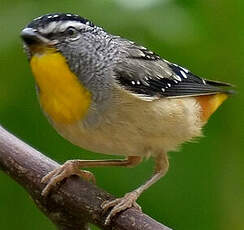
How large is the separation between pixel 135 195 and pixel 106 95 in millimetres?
345

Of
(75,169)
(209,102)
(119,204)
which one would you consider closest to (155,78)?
(209,102)

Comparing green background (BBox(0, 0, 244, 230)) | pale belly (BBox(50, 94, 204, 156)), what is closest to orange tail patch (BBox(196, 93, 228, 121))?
green background (BBox(0, 0, 244, 230))

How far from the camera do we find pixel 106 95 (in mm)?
3258

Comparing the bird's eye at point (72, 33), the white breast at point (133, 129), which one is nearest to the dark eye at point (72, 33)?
the bird's eye at point (72, 33)

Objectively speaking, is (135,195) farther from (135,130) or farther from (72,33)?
(72,33)

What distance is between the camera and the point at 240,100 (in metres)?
3.59

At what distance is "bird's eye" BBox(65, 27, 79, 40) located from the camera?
3180 millimetres

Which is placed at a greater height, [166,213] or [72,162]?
[72,162]

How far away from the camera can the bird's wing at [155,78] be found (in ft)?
11.1

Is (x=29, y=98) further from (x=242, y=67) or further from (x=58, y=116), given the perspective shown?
(x=242, y=67)

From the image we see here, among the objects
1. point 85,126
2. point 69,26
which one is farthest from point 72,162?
point 69,26

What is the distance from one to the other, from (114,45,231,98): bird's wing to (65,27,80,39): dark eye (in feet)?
0.64

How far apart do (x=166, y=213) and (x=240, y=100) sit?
18.3 inches

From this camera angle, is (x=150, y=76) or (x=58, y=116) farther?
(x=150, y=76)
